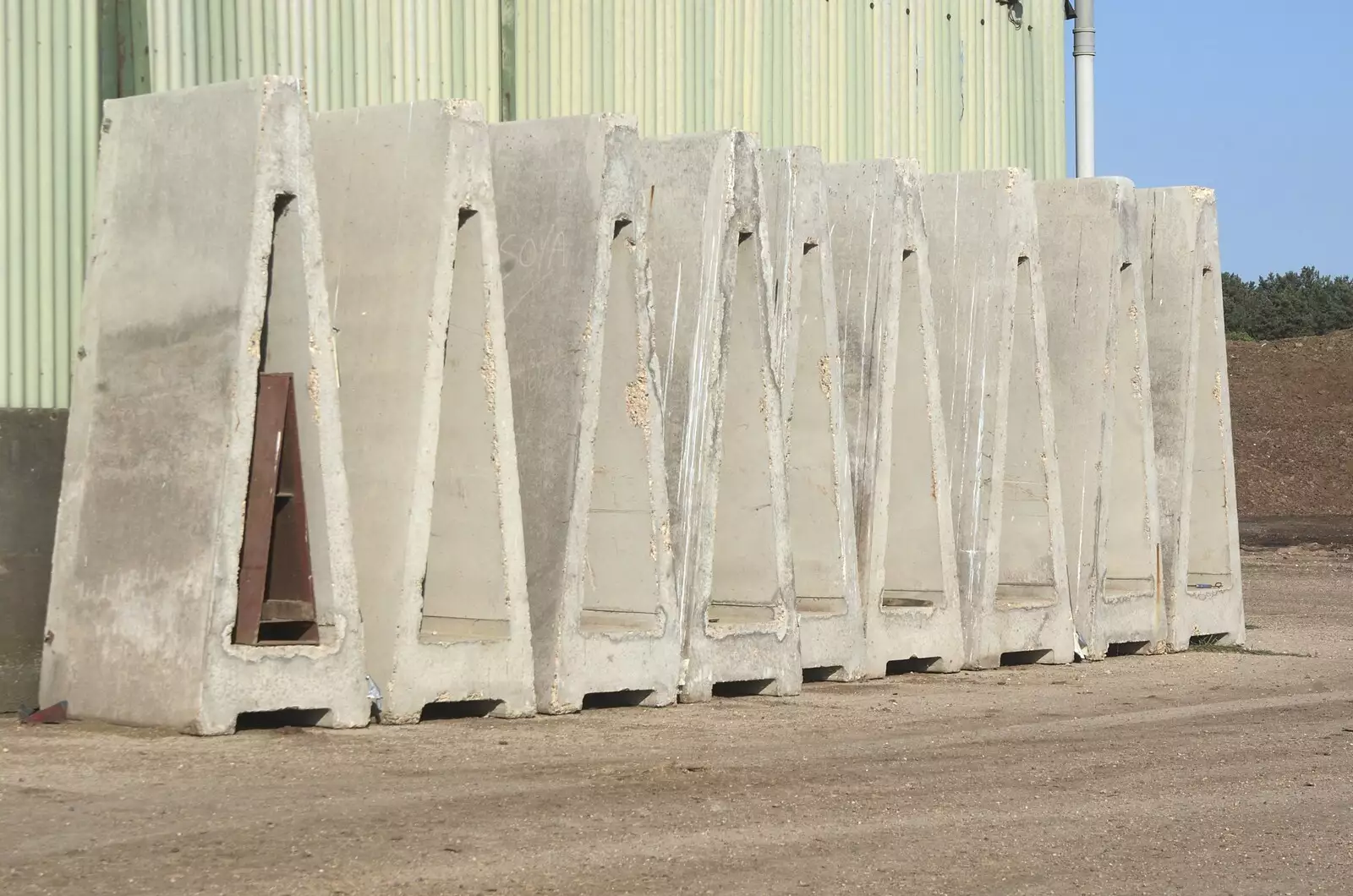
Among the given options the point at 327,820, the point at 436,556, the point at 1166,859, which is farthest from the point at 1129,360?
the point at 327,820

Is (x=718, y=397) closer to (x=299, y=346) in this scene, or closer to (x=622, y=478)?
(x=622, y=478)

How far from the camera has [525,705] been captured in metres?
9.06

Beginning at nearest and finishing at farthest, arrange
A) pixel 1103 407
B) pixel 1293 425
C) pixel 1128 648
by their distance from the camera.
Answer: pixel 1103 407, pixel 1128 648, pixel 1293 425

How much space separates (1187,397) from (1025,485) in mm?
2002

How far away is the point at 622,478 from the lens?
9852 millimetres

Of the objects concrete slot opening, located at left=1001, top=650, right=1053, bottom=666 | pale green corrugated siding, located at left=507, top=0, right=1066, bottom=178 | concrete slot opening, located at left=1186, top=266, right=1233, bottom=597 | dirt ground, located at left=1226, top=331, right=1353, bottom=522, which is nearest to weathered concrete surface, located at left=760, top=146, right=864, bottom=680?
pale green corrugated siding, located at left=507, top=0, right=1066, bottom=178

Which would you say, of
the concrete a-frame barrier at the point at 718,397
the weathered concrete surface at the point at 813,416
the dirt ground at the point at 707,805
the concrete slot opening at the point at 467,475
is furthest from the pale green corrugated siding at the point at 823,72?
the dirt ground at the point at 707,805

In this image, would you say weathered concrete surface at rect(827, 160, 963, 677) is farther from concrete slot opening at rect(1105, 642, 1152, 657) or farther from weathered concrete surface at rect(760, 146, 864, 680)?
concrete slot opening at rect(1105, 642, 1152, 657)

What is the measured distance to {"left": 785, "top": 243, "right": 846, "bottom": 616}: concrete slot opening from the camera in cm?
1122

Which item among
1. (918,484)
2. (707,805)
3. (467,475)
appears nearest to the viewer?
(707,805)

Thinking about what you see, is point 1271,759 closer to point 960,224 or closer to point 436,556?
point 436,556

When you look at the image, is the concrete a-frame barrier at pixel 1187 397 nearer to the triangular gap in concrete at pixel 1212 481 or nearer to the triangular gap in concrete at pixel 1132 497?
the triangular gap in concrete at pixel 1212 481

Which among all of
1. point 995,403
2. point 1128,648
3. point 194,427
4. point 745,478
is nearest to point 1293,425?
point 1128,648

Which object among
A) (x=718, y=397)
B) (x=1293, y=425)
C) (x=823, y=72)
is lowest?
(x=718, y=397)
